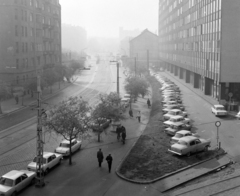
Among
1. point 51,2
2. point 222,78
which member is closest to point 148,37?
point 51,2

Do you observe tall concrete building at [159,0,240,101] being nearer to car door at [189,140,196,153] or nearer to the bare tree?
car door at [189,140,196,153]

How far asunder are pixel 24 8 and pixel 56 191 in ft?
154

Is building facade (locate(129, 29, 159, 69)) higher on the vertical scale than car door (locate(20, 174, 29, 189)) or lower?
higher

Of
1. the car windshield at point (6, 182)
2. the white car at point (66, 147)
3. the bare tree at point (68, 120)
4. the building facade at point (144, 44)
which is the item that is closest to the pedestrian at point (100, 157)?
the bare tree at point (68, 120)

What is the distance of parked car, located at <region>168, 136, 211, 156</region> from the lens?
2191 cm

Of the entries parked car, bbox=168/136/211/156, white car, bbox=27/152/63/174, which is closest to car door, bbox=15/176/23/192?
white car, bbox=27/152/63/174

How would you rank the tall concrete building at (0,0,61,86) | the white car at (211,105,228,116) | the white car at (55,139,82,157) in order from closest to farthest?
the white car at (55,139,82,157) → the white car at (211,105,228,116) → the tall concrete building at (0,0,61,86)

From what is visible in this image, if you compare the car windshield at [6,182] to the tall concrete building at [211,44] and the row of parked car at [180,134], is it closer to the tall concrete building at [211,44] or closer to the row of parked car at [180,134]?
the row of parked car at [180,134]

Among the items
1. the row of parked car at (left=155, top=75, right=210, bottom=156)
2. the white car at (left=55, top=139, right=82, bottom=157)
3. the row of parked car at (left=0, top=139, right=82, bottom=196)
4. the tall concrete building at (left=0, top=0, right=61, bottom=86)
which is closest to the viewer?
the row of parked car at (left=0, top=139, right=82, bottom=196)

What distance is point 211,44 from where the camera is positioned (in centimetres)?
4466

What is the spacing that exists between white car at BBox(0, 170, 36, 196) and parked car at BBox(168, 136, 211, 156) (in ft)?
30.9

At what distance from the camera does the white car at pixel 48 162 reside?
64.5 feet

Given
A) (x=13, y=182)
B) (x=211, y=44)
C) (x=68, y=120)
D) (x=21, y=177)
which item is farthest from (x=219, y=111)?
(x=13, y=182)

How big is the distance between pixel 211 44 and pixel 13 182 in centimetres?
3474
